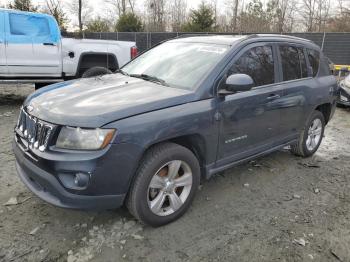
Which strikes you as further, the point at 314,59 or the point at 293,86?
the point at 314,59

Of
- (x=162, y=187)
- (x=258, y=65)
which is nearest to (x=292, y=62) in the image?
(x=258, y=65)

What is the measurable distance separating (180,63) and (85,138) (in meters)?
1.60

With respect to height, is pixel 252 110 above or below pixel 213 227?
above

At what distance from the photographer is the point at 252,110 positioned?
3.73 metres

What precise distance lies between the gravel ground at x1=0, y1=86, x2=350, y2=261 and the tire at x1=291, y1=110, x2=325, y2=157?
26.4 inches

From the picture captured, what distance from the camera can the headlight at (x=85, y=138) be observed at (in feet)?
8.65

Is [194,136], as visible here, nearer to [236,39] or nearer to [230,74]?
[230,74]

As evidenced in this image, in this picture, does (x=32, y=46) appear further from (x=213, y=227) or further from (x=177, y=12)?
(x=177, y=12)

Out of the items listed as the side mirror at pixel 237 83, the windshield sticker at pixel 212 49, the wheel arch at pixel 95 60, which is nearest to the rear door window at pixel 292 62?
the windshield sticker at pixel 212 49

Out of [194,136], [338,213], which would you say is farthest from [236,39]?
[338,213]

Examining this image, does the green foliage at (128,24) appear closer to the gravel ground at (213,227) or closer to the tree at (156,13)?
the tree at (156,13)

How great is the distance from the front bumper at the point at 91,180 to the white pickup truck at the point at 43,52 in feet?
14.6

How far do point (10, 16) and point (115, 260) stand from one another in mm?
6861

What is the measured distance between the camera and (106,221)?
3.29 metres
